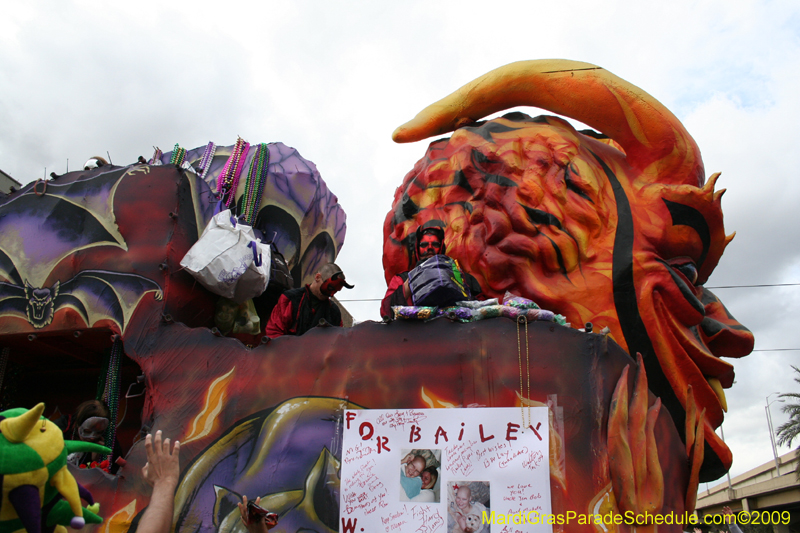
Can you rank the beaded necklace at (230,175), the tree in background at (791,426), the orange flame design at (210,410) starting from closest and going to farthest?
the orange flame design at (210,410), the beaded necklace at (230,175), the tree in background at (791,426)

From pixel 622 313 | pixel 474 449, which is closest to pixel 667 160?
pixel 622 313

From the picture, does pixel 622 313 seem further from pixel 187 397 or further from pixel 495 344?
pixel 187 397

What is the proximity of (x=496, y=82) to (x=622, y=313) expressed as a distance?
2.36m

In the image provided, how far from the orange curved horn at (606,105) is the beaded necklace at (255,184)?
7.51 ft

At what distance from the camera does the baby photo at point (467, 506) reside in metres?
3.21

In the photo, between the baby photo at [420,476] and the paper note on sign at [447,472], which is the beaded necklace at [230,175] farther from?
the baby photo at [420,476]

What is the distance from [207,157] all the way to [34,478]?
192 inches

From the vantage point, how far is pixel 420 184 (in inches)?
208

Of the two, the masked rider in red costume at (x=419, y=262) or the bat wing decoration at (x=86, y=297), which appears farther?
the bat wing decoration at (x=86, y=297)

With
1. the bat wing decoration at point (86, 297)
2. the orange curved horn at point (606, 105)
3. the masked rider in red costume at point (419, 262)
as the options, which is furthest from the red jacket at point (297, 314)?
the orange curved horn at point (606, 105)

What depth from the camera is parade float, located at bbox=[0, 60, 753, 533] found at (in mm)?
3324

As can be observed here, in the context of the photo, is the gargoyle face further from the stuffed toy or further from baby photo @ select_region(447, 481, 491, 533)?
baby photo @ select_region(447, 481, 491, 533)

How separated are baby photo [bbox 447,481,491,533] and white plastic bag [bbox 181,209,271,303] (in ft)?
8.01

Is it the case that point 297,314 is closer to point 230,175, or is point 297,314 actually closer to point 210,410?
point 210,410
